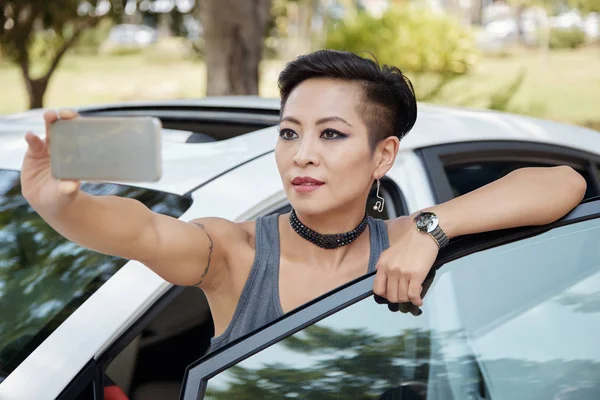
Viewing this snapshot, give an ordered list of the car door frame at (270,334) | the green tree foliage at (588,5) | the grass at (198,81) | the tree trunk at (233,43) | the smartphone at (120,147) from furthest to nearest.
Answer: the green tree foliage at (588,5) → the grass at (198,81) → the tree trunk at (233,43) → the car door frame at (270,334) → the smartphone at (120,147)

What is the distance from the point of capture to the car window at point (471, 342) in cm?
161

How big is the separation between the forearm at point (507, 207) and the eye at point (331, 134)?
272mm

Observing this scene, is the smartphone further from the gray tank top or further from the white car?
the gray tank top

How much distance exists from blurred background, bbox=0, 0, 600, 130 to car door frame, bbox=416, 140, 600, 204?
380 millimetres

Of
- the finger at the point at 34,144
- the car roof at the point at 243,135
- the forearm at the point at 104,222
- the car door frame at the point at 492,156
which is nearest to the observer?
the finger at the point at 34,144

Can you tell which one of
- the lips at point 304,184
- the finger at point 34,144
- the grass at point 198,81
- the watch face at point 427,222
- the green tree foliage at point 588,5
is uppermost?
the finger at point 34,144

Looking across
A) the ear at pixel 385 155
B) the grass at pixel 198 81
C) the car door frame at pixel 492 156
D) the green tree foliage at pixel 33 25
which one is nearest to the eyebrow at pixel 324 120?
the ear at pixel 385 155

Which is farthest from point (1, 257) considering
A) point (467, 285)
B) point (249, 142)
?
point (467, 285)

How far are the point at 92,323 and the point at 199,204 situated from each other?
0.41 metres

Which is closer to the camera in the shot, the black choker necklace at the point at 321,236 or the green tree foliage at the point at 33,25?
the black choker necklace at the point at 321,236

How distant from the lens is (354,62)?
2.02m

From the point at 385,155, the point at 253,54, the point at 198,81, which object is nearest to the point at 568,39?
the point at 198,81

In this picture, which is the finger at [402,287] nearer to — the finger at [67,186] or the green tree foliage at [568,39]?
the finger at [67,186]

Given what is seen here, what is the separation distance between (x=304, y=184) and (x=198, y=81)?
862 inches
